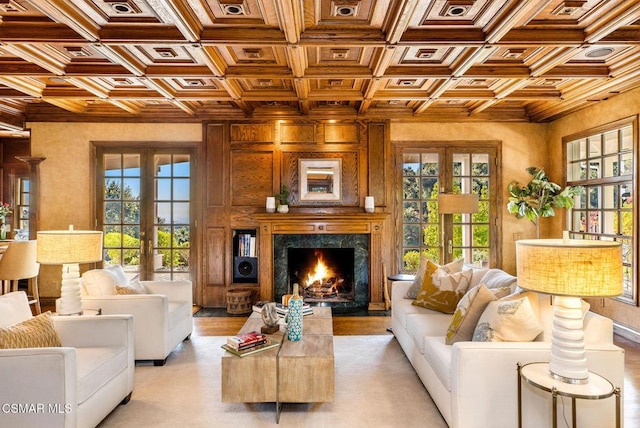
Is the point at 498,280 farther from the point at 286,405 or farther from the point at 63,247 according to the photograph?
the point at 63,247

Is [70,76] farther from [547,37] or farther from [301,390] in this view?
[547,37]

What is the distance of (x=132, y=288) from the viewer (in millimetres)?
Result: 3662

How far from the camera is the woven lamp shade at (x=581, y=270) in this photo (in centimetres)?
178

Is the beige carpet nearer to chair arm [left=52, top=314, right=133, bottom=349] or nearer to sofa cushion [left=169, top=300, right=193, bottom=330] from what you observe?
sofa cushion [left=169, top=300, right=193, bottom=330]

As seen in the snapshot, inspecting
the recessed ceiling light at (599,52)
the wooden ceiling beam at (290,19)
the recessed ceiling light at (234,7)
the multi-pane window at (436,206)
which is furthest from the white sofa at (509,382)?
the multi-pane window at (436,206)

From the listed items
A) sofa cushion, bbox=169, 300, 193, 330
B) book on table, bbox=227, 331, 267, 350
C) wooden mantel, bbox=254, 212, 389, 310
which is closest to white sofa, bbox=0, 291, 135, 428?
book on table, bbox=227, 331, 267, 350

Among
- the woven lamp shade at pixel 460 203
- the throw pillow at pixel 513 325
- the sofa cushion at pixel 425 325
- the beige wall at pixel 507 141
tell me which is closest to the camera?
the throw pillow at pixel 513 325

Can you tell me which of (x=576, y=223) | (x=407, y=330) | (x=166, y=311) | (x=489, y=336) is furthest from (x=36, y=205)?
(x=576, y=223)

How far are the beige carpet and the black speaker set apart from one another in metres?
1.98

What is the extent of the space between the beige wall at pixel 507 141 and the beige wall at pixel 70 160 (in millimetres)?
3535

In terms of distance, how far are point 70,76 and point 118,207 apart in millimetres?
2339

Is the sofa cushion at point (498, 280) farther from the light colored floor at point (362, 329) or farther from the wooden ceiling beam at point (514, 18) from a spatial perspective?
the wooden ceiling beam at point (514, 18)

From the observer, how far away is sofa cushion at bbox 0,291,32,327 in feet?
8.09

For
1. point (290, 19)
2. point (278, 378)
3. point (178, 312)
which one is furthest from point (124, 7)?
point (278, 378)
